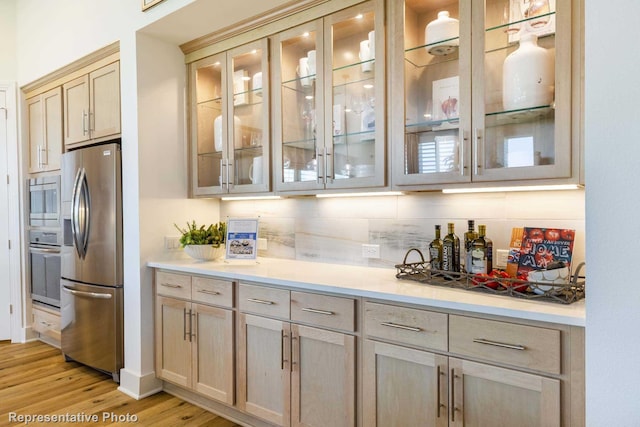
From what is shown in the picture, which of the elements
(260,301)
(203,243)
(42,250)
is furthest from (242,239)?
(42,250)

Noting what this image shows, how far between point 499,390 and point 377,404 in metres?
0.54

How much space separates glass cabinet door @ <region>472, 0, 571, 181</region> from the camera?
64.1 inches

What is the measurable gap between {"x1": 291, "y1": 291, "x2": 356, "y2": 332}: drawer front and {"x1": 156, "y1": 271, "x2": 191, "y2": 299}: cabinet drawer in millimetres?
877

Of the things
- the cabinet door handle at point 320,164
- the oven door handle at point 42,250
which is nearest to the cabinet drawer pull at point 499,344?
the cabinet door handle at point 320,164

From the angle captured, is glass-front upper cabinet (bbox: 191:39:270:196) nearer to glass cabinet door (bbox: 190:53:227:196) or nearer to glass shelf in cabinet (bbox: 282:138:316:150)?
glass cabinet door (bbox: 190:53:227:196)

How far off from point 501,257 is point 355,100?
1122 millimetres

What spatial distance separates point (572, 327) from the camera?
1.35 metres

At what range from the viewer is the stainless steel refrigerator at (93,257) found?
9.48 feet

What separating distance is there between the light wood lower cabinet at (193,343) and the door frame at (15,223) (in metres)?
2.08

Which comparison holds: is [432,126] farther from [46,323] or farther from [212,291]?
[46,323]

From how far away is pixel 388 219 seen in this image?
2.47m

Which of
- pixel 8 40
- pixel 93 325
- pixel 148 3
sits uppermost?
pixel 8 40

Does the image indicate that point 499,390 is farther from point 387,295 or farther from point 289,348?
point 289,348

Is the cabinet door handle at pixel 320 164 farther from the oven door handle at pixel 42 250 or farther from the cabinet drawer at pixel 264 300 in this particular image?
the oven door handle at pixel 42 250
